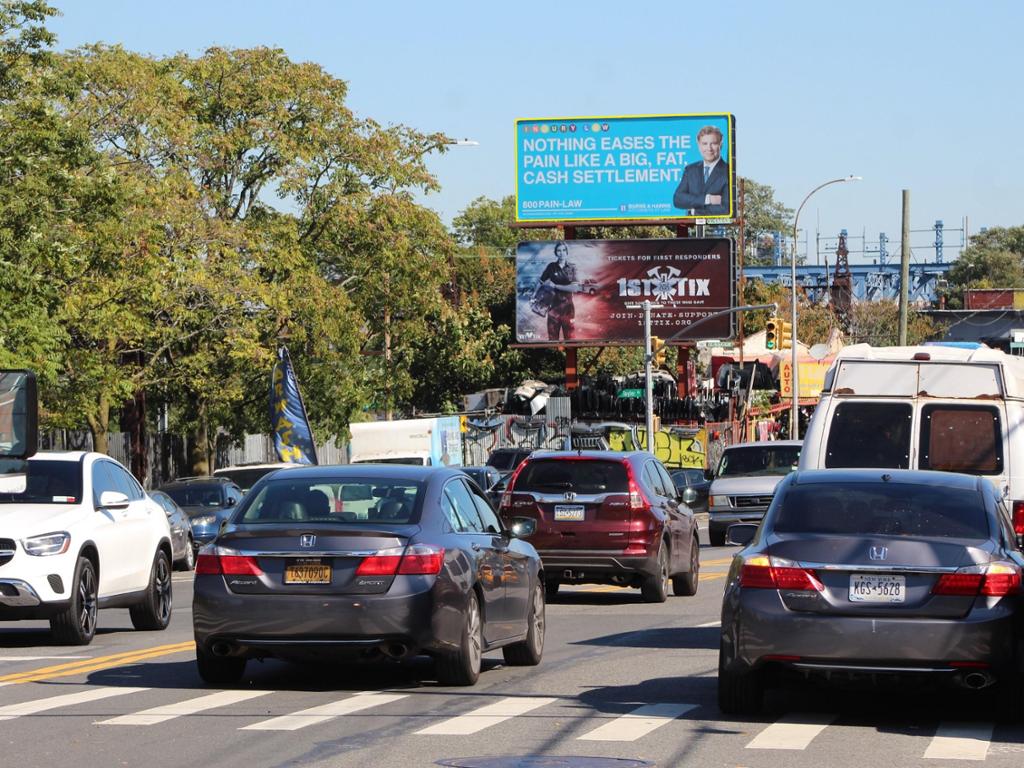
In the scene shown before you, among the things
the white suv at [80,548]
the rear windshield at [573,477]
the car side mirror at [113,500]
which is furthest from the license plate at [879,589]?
the rear windshield at [573,477]

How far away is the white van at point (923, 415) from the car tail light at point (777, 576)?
6300mm

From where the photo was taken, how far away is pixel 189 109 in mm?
46375

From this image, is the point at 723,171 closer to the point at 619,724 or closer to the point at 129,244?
the point at 129,244

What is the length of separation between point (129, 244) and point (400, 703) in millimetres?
25667

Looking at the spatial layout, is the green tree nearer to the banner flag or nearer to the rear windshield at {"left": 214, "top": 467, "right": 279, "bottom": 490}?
the banner flag

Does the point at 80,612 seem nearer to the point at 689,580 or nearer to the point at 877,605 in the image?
the point at 877,605

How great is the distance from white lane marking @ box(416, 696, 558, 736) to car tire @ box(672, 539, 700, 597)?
10.3 metres

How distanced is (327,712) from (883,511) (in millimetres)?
3542

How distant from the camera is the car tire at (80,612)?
15.2m

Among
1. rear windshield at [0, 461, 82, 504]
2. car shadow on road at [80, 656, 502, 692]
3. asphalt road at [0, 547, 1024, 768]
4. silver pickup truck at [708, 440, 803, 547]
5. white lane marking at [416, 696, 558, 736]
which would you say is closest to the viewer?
asphalt road at [0, 547, 1024, 768]

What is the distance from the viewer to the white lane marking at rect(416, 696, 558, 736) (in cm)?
1006

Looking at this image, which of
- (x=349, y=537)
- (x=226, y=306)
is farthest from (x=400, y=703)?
(x=226, y=306)

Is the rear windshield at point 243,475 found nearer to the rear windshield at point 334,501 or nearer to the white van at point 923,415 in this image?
the white van at point 923,415

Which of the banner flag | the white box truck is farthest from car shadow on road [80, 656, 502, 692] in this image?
the white box truck
